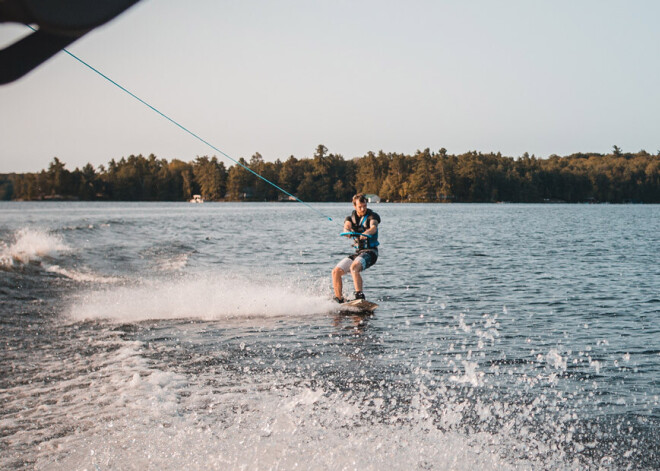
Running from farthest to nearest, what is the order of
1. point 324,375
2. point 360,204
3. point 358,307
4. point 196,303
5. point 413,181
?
point 413,181
point 196,303
point 358,307
point 360,204
point 324,375

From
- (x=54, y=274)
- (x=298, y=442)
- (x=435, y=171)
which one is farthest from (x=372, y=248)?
(x=435, y=171)

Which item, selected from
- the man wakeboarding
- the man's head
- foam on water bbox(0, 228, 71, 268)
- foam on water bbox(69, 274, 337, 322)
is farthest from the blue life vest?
foam on water bbox(0, 228, 71, 268)

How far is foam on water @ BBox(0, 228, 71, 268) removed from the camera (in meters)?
18.2

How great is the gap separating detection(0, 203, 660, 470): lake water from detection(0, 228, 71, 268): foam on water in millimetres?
2388

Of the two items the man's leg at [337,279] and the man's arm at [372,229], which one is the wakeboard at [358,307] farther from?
the man's arm at [372,229]

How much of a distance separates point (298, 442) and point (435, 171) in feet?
551

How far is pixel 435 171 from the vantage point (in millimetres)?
169250

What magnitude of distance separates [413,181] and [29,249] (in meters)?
155

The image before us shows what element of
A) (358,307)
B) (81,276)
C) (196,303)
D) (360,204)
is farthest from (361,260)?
(81,276)

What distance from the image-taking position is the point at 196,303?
11922 millimetres

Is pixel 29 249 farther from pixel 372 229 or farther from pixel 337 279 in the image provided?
pixel 372 229

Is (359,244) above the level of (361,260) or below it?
above

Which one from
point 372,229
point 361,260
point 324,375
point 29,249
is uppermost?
point 372,229

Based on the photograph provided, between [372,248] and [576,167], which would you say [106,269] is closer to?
[372,248]
